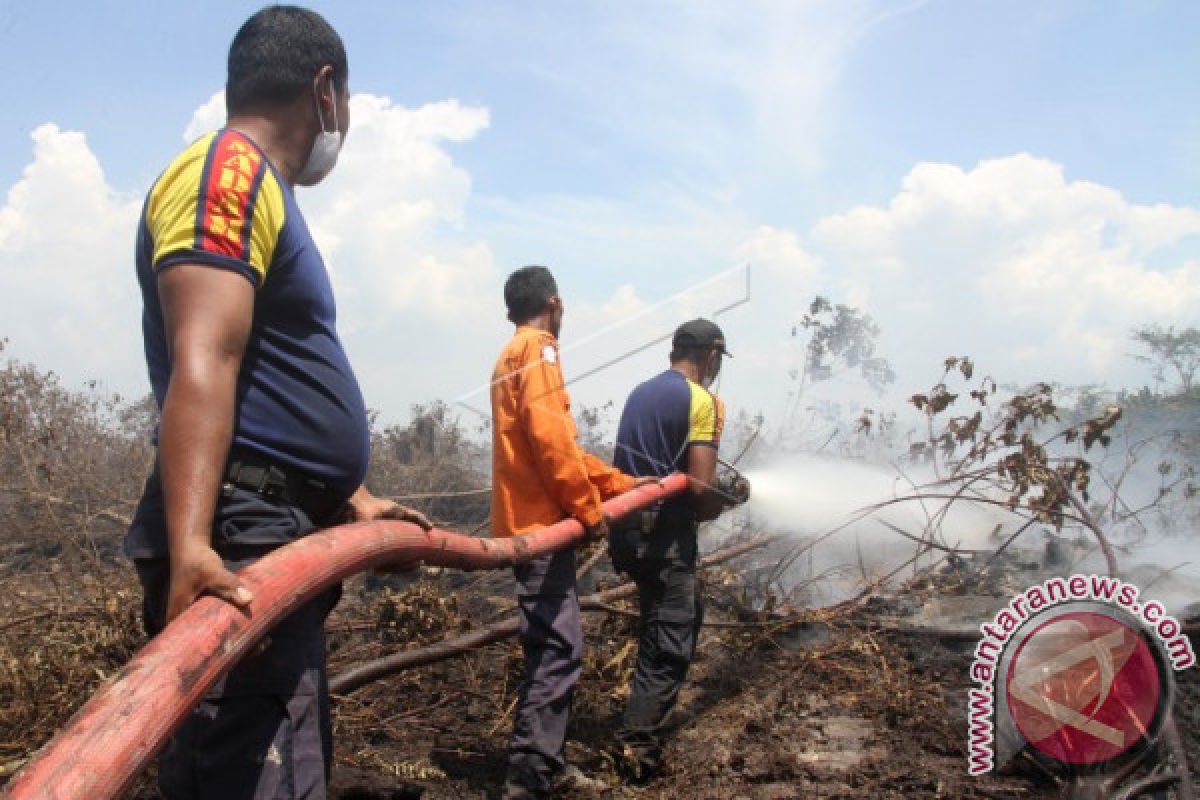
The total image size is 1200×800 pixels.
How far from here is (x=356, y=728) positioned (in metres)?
4.12

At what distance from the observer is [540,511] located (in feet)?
12.1

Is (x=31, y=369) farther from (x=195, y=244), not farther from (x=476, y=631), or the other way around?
(x=195, y=244)

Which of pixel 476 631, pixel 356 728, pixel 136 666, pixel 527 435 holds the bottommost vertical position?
pixel 356 728

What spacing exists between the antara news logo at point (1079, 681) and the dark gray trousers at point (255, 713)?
2889 mm

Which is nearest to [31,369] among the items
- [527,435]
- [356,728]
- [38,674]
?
[38,674]

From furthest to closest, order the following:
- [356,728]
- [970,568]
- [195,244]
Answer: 1. [970,568]
2. [356,728]
3. [195,244]

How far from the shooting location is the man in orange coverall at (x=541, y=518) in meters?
3.51

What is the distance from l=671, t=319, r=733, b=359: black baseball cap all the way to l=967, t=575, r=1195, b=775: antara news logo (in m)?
2.01

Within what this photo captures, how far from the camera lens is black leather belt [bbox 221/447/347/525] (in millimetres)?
A: 1664

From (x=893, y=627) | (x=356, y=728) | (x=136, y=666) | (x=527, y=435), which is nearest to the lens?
(x=136, y=666)

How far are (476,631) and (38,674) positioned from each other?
2035 mm

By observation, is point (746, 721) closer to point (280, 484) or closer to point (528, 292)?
point (528, 292)

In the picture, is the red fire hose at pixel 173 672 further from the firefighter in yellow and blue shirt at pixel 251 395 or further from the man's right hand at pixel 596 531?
the man's right hand at pixel 596 531

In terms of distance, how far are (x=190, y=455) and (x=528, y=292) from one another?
2648 mm
